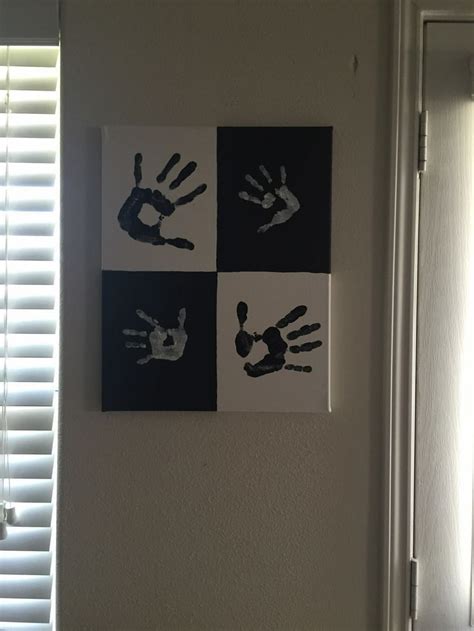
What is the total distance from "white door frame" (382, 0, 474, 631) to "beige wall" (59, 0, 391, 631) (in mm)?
23

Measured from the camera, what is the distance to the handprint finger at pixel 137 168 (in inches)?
41.3

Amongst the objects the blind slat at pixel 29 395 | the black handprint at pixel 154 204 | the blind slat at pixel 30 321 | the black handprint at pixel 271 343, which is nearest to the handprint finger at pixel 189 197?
the black handprint at pixel 154 204

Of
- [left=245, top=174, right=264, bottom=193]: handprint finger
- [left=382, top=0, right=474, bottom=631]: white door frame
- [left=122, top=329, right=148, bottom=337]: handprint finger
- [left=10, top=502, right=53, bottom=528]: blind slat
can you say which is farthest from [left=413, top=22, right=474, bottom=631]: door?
[left=10, top=502, right=53, bottom=528]: blind slat

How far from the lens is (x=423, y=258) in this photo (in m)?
1.06

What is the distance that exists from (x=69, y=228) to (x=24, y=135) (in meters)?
0.21

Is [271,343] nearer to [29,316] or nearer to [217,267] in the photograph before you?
[217,267]

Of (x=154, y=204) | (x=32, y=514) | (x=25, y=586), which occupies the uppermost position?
(x=154, y=204)

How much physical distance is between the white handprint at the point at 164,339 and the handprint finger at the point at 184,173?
0.24 metres

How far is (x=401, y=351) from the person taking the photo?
1.05 metres

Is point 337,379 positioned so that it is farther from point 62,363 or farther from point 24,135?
point 24,135

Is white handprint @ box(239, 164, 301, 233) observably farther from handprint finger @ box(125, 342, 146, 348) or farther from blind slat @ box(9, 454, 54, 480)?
blind slat @ box(9, 454, 54, 480)

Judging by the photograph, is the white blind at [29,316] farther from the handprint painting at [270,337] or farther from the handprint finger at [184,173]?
the handprint painting at [270,337]

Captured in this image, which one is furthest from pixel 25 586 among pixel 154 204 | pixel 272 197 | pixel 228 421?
pixel 272 197

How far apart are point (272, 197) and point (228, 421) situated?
437mm
